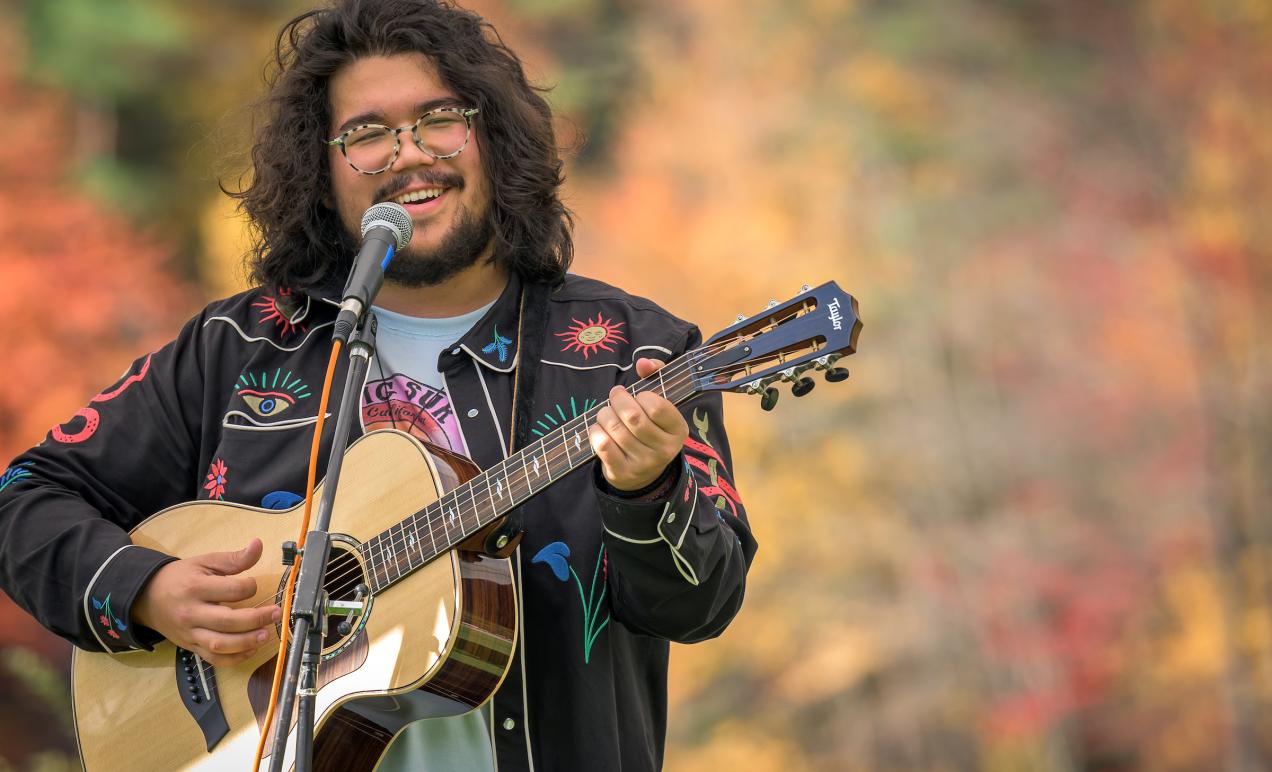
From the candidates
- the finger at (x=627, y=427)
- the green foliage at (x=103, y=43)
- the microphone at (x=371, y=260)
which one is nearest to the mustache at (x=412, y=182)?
the microphone at (x=371, y=260)

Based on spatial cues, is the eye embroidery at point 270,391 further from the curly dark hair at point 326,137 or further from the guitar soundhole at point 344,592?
the guitar soundhole at point 344,592

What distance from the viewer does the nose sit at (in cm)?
268

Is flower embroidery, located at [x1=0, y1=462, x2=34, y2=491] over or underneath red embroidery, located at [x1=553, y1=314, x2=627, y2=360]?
underneath

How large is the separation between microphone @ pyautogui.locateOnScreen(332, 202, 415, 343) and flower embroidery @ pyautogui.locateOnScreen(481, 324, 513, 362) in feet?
1.51

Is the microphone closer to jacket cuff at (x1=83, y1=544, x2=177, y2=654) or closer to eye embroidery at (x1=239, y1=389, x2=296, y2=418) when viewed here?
eye embroidery at (x1=239, y1=389, x2=296, y2=418)

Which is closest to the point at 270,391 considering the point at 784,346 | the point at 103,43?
the point at 784,346

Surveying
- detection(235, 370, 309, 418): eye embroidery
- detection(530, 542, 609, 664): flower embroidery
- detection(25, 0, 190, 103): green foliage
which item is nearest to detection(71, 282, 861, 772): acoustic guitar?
detection(530, 542, 609, 664): flower embroidery

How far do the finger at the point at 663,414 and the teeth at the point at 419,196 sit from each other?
87 cm

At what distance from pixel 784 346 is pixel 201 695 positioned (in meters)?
1.30

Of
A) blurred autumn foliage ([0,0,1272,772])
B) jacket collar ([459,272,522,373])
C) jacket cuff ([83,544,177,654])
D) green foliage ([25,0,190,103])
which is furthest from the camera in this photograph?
blurred autumn foliage ([0,0,1272,772])

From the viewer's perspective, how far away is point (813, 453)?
480 inches

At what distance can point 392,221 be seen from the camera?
7.17ft

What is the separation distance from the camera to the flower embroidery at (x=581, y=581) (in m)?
2.39

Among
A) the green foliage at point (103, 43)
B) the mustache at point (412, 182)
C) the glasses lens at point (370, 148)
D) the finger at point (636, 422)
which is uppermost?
the green foliage at point (103, 43)
